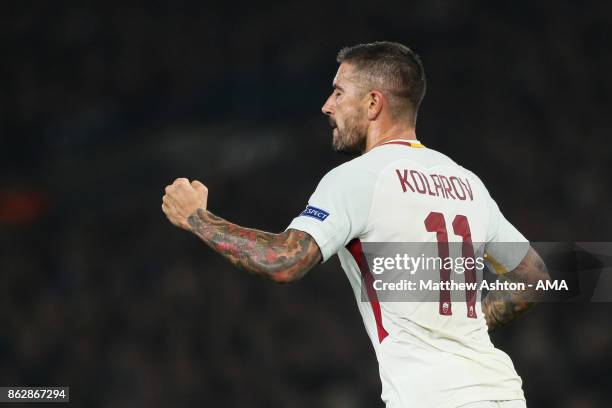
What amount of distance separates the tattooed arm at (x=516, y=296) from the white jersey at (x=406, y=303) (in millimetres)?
540

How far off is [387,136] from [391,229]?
49 cm

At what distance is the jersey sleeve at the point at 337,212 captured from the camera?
319 centimetres

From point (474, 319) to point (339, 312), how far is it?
18.7 feet

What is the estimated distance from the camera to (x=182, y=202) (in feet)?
11.0

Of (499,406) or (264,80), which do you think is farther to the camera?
→ (264,80)

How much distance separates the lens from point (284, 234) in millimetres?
3221

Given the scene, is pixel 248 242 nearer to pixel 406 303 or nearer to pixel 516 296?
pixel 406 303

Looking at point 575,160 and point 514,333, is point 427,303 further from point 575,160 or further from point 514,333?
point 575,160

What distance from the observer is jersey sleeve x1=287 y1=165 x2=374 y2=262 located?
319cm

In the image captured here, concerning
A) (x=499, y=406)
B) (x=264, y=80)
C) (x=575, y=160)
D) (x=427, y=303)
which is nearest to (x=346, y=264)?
(x=427, y=303)

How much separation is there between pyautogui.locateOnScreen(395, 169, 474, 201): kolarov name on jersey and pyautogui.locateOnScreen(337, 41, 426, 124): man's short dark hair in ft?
1.04

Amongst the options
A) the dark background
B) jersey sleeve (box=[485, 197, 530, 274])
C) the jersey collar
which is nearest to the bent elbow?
the jersey collar

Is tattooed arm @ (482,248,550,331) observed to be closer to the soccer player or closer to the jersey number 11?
the soccer player

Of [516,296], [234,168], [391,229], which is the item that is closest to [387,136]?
[391,229]
